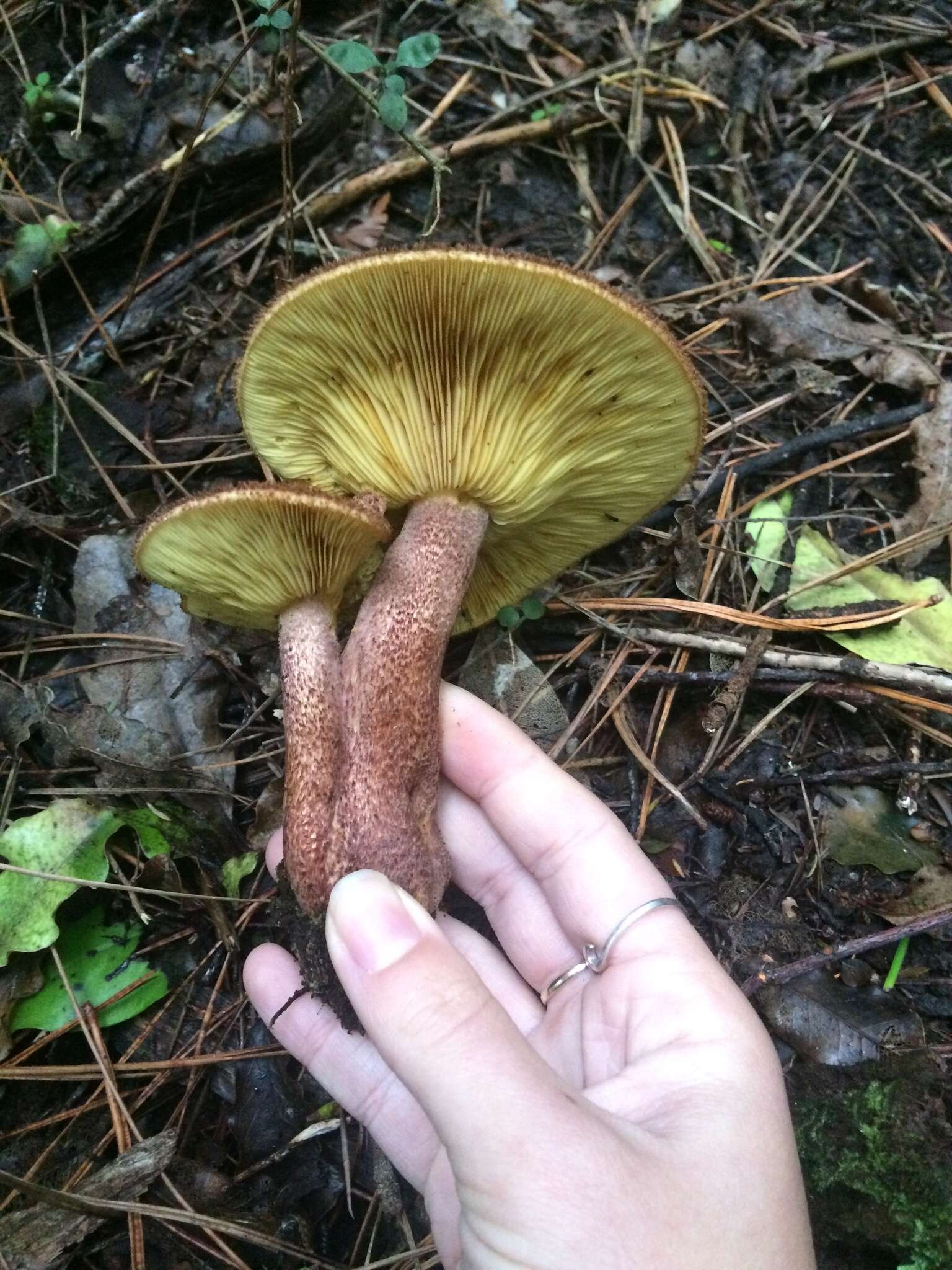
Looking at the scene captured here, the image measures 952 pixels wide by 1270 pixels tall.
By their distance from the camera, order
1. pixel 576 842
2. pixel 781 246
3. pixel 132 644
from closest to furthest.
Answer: pixel 576 842, pixel 132 644, pixel 781 246

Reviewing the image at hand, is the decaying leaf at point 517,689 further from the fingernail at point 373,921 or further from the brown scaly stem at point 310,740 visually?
the fingernail at point 373,921

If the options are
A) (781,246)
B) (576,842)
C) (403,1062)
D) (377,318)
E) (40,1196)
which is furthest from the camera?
(781,246)

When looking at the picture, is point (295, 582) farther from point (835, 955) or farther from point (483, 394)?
point (835, 955)

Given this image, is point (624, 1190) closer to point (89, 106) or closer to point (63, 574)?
point (63, 574)

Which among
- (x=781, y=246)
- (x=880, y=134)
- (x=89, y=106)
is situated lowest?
(x=781, y=246)

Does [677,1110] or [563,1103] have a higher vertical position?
[563,1103]

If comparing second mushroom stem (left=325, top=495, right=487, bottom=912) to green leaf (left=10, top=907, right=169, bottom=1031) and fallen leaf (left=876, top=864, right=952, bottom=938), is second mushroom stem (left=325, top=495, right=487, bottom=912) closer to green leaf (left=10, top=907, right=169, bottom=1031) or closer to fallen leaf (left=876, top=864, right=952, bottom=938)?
green leaf (left=10, top=907, right=169, bottom=1031)

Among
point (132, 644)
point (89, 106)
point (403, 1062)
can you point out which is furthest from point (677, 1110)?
point (89, 106)
